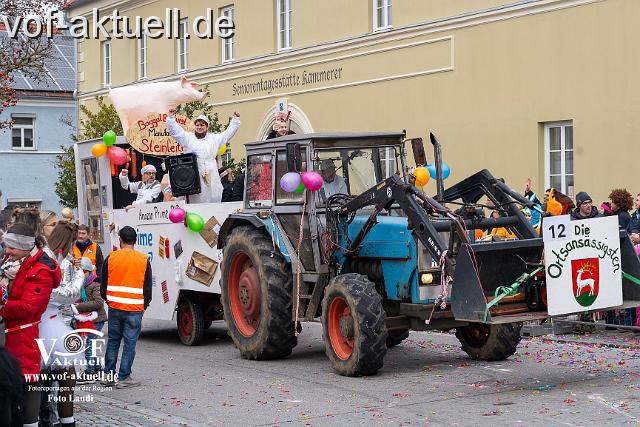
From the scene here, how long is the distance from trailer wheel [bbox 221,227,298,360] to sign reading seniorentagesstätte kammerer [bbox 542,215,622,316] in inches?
130

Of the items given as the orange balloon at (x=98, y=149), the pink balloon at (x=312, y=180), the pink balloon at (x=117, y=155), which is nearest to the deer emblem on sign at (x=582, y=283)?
the pink balloon at (x=312, y=180)

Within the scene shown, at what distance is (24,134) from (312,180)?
37933 mm

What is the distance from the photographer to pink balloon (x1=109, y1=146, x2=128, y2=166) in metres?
16.8

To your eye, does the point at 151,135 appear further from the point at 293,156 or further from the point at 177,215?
the point at 293,156

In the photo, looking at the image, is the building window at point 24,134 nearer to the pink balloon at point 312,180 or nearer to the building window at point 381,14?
the building window at point 381,14

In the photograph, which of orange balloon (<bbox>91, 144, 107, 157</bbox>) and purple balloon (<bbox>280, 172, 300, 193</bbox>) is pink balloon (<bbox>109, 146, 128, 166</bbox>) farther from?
purple balloon (<bbox>280, 172, 300, 193</bbox>)

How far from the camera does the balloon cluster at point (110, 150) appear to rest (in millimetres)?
16734

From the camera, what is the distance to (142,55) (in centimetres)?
3522

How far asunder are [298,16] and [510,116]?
7.70 m

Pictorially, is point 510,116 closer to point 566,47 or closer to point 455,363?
point 566,47

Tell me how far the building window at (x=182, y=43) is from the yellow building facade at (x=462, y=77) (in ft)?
5.21

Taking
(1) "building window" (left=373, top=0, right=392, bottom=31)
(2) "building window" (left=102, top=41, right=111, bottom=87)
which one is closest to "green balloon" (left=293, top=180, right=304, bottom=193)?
(1) "building window" (left=373, top=0, right=392, bottom=31)

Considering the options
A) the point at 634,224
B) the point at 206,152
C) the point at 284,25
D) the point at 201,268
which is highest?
the point at 284,25

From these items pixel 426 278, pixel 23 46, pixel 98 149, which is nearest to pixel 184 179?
pixel 98 149
